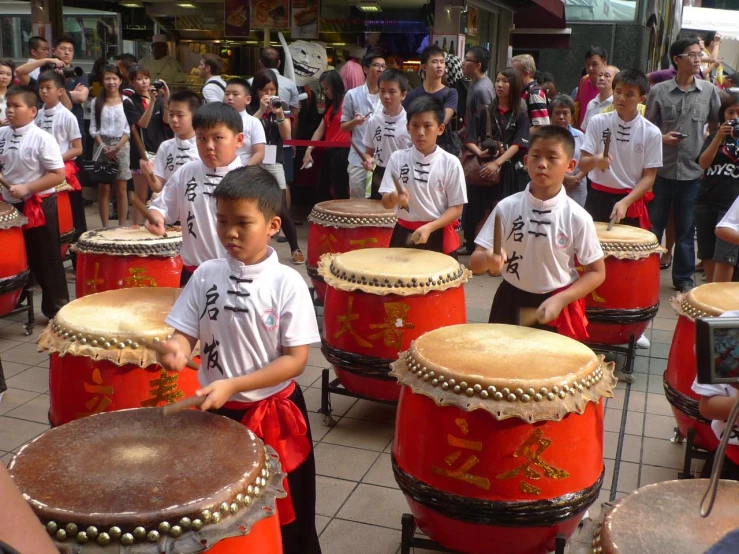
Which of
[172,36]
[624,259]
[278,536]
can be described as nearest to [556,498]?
[278,536]

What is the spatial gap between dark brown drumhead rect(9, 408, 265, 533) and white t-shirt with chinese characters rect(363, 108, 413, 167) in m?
3.96

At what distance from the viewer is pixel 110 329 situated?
2.65 metres

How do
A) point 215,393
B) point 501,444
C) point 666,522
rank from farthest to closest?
point 501,444
point 215,393
point 666,522

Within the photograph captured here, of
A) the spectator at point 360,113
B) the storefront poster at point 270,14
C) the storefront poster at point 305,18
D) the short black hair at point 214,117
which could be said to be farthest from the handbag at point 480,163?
the storefront poster at point 270,14

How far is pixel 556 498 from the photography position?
2.32m

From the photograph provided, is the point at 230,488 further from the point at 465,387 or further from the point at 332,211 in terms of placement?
the point at 332,211

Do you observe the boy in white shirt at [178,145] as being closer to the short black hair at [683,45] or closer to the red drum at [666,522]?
the red drum at [666,522]

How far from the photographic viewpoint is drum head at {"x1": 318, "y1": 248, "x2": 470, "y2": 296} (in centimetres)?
338

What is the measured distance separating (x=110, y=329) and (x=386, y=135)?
3.41 metres

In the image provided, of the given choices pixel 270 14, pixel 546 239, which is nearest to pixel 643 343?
pixel 546 239

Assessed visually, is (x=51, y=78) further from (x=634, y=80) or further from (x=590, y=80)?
(x=590, y=80)

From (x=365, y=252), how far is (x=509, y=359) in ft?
4.76

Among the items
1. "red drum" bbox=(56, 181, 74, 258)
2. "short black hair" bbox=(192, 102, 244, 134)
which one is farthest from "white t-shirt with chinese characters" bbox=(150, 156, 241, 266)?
"red drum" bbox=(56, 181, 74, 258)

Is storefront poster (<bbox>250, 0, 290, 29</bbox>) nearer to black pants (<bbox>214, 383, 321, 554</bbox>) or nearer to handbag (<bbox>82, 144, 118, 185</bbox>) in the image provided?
handbag (<bbox>82, 144, 118, 185</bbox>)
